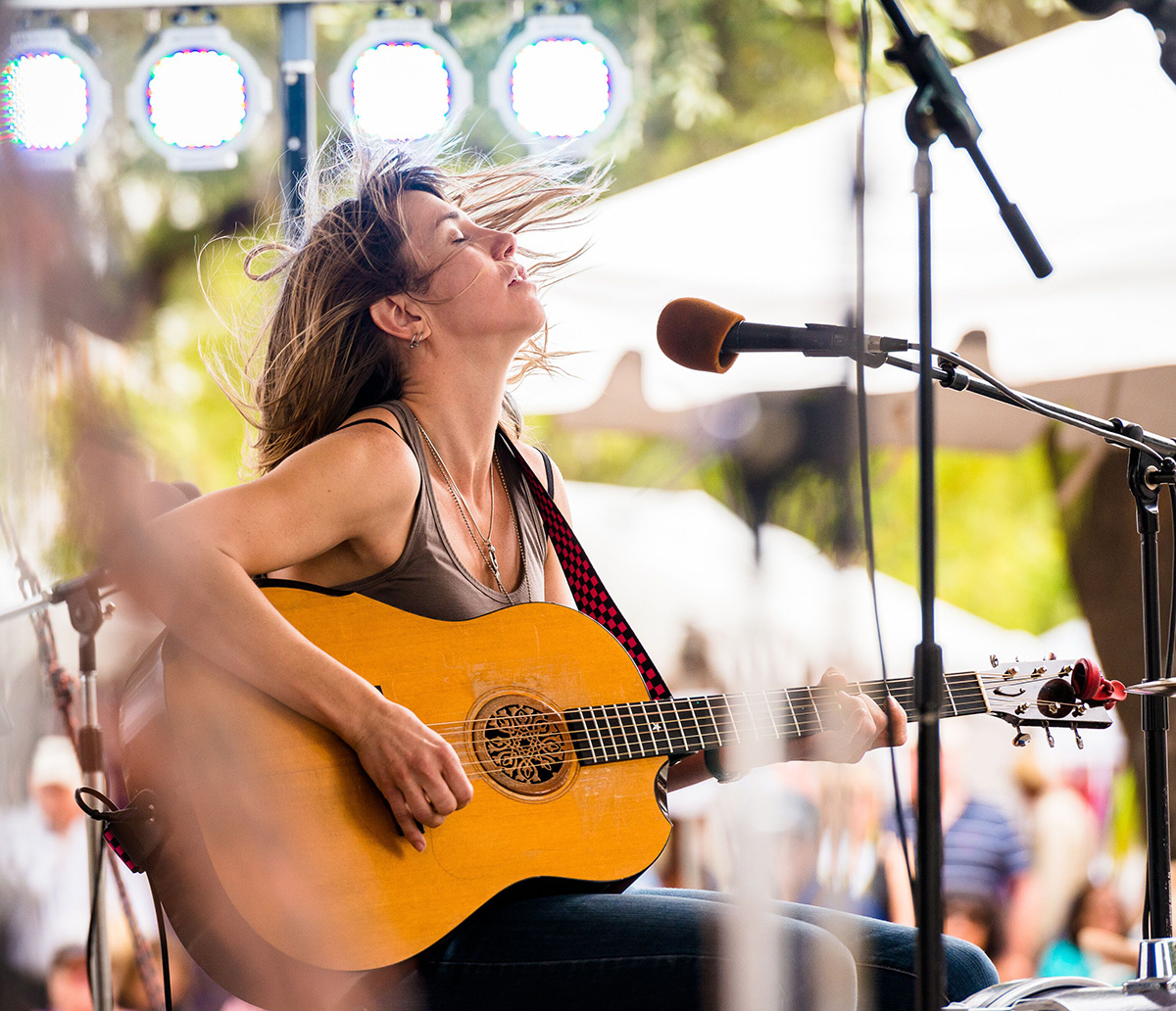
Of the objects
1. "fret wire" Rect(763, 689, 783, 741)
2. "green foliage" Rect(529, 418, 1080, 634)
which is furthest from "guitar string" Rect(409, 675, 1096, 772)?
"green foliage" Rect(529, 418, 1080, 634)

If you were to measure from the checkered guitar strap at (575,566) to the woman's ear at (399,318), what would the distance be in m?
0.20

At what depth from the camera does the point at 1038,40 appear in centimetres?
240

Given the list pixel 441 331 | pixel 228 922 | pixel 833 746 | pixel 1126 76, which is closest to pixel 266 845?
pixel 228 922

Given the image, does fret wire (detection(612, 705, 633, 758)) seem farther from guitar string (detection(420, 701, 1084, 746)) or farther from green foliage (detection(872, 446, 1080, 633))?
green foliage (detection(872, 446, 1080, 633))

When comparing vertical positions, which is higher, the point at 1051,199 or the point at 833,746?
the point at 1051,199

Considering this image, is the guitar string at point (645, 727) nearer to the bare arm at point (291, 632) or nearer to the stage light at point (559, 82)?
the bare arm at point (291, 632)

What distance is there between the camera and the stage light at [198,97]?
2096mm

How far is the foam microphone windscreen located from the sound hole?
441 millimetres

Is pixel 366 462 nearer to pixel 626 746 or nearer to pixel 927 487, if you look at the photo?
pixel 626 746

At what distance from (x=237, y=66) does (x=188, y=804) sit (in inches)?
67.3

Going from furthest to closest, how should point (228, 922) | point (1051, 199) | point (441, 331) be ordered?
point (1051, 199), point (441, 331), point (228, 922)

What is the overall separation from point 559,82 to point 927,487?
173cm

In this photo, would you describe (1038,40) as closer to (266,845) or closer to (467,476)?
(467,476)

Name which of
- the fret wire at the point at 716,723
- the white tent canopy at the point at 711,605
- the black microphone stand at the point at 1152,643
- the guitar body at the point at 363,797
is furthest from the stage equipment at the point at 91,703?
the black microphone stand at the point at 1152,643
